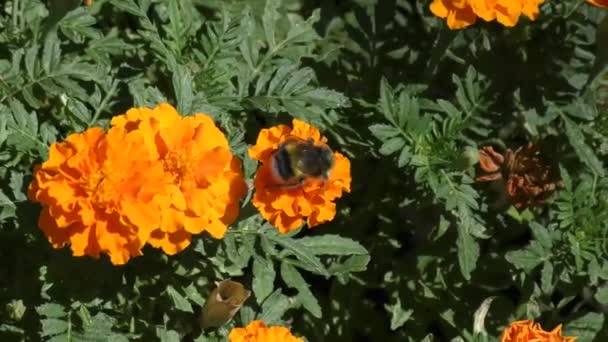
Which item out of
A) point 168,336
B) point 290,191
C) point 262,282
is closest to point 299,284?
point 262,282

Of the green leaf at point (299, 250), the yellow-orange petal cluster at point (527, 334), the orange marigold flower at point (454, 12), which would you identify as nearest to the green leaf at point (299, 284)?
the green leaf at point (299, 250)

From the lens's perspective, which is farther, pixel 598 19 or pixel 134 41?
pixel 598 19

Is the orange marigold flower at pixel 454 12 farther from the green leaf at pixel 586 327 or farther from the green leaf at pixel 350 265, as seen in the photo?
the green leaf at pixel 586 327

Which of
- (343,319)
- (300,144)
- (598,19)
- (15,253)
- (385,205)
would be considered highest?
(300,144)

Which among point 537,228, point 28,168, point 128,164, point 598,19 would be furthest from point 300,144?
point 598,19

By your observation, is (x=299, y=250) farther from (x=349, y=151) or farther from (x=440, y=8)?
(x=440, y=8)

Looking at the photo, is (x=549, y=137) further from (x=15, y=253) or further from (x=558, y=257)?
(x=15, y=253)

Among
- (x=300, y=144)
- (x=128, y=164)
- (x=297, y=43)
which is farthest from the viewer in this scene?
(x=297, y=43)
